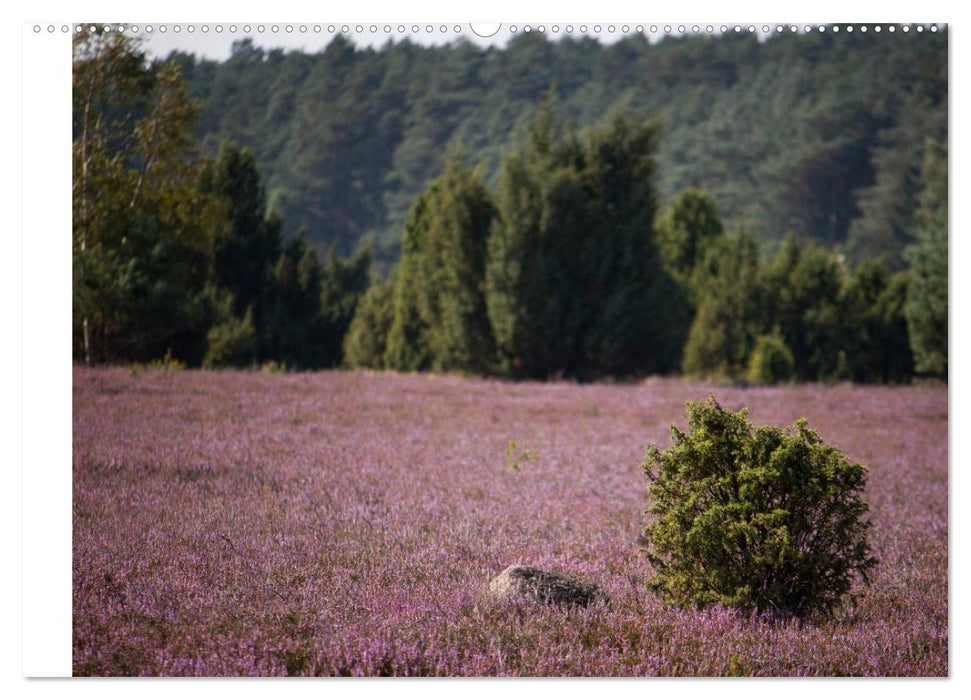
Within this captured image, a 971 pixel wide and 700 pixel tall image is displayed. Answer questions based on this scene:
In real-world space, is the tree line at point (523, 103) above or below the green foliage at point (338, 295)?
above

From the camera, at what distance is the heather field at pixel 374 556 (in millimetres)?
4152

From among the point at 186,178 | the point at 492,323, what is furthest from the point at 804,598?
the point at 492,323

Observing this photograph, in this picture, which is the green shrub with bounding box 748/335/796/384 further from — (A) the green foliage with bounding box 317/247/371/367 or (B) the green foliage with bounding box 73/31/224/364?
(B) the green foliage with bounding box 73/31/224/364

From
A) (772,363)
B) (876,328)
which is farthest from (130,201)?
(876,328)

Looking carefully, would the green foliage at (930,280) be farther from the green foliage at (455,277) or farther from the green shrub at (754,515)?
the green foliage at (455,277)

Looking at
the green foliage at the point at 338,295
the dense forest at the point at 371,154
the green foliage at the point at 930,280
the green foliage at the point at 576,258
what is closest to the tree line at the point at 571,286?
the green foliage at the point at 576,258

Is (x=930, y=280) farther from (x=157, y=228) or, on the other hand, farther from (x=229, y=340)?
(x=157, y=228)

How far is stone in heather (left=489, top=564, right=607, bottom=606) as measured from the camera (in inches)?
175

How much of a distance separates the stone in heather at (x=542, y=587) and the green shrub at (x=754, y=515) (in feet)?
1.41

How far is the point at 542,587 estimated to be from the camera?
450 cm

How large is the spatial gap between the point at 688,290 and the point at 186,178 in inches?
823

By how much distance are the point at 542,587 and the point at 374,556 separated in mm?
1095

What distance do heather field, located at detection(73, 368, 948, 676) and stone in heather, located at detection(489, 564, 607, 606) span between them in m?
0.08
